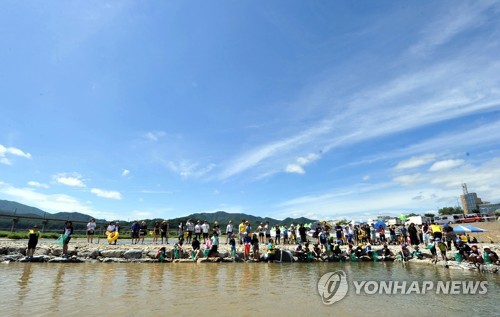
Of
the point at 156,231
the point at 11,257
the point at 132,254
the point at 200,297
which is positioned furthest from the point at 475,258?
the point at 11,257

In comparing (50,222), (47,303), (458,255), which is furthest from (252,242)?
(50,222)

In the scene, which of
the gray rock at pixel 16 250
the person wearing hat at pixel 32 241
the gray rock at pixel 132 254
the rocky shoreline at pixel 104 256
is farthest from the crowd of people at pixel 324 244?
the gray rock at pixel 16 250

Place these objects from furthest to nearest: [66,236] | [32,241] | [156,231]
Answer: [156,231] < [66,236] < [32,241]

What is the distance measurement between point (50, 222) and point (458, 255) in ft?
98.1

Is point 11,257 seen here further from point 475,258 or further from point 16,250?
point 475,258

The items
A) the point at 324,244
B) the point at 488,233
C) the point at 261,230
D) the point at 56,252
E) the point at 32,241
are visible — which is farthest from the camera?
the point at 488,233

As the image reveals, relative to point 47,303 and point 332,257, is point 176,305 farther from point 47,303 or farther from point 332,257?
point 332,257

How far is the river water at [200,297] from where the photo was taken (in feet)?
21.5

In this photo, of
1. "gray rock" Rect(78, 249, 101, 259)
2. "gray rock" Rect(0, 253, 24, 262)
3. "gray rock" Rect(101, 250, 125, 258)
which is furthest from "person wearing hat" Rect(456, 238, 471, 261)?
"gray rock" Rect(0, 253, 24, 262)

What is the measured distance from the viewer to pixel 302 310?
677cm

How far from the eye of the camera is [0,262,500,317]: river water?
654cm

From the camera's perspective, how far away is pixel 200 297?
7863 millimetres

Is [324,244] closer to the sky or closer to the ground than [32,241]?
closer to the ground

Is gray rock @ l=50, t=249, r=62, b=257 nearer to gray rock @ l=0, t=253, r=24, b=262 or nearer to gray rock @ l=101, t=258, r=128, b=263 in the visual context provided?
gray rock @ l=0, t=253, r=24, b=262
